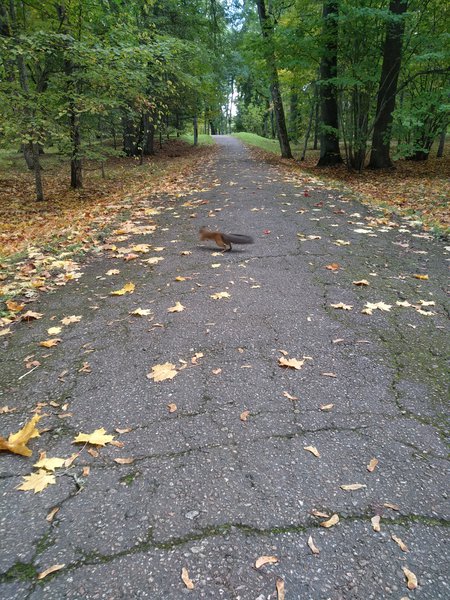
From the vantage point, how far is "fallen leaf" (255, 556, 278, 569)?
1.52m

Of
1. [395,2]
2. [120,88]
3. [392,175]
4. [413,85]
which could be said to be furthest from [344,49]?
[120,88]

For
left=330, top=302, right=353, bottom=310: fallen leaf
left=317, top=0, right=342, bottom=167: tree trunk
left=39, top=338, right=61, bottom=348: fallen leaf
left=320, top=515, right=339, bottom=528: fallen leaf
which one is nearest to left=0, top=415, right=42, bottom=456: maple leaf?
left=39, top=338, right=61, bottom=348: fallen leaf

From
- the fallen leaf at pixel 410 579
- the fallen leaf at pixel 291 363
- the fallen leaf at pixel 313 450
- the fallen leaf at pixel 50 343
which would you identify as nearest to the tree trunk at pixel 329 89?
the fallen leaf at pixel 291 363

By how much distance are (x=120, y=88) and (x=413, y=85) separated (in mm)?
12627

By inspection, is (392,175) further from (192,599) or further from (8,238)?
(192,599)

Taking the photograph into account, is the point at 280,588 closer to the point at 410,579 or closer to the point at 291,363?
the point at 410,579

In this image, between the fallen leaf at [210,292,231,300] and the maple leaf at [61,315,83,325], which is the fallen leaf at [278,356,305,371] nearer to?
the fallen leaf at [210,292,231,300]

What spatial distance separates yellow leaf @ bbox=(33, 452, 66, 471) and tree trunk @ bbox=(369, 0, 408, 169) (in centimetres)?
1264

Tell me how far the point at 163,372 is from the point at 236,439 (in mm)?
842

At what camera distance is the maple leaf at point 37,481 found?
1.91 meters

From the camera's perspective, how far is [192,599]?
1.42 meters

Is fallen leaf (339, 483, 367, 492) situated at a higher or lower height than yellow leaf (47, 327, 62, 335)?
higher

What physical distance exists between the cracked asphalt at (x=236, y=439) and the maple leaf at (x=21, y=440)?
0.18 ft

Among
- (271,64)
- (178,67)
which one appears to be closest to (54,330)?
(178,67)
